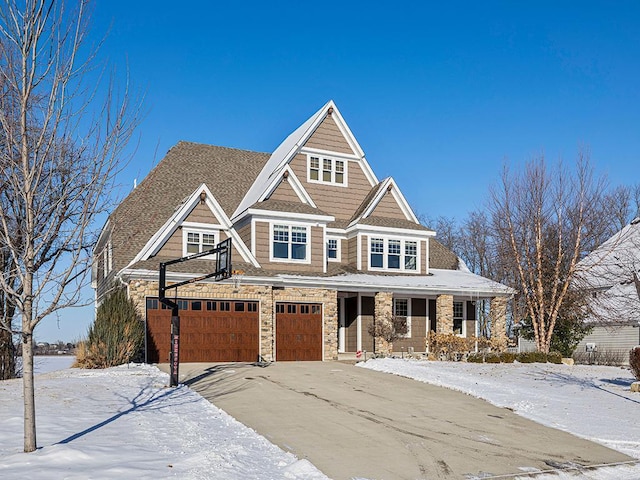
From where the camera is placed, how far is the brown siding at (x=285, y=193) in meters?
27.6

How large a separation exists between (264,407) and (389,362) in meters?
9.29

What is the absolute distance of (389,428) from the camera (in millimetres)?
12344

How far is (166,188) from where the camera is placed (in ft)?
95.5

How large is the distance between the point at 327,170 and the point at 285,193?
3.48 metres

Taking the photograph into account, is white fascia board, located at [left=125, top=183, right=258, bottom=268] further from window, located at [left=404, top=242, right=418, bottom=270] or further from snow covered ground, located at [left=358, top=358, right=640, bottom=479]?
window, located at [left=404, top=242, right=418, bottom=270]

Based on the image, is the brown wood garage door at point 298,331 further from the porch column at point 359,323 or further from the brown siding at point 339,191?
the brown siding at point 339,191

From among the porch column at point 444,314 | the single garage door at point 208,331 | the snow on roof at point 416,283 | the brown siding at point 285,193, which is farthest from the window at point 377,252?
the single garage door at point 208,331

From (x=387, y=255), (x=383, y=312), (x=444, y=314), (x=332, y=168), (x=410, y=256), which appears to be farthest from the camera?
(x=332, y=168)

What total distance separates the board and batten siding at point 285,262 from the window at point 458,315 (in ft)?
26.4

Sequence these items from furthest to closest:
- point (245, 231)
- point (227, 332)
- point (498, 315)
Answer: point (498, 315) < point (245, 231) < point (227, 332)

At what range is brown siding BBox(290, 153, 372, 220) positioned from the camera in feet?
97.0

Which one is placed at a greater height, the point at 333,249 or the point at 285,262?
the point at 333,249

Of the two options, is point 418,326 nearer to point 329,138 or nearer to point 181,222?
point 329,138

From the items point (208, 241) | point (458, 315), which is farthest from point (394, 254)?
point (208, 241)
